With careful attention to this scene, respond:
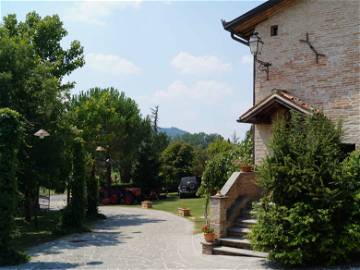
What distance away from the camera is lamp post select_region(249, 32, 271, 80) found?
1519 cm

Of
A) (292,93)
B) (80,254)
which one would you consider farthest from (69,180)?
(292,93)

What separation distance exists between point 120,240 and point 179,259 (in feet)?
16.5

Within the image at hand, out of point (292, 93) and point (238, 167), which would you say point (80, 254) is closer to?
point (238, 167)

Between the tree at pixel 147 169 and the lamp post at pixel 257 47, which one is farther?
the tree at pixel 147 169

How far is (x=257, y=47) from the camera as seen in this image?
15312 millimetres

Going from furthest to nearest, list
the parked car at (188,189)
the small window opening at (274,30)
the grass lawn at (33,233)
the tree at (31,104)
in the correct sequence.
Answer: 1. the parked car at (188,189)
2. the tree at (31,104)
3. the small window opening at (274,30)
4. the grass lawn at (33,233)

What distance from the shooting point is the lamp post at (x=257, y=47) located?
1519 centimetres

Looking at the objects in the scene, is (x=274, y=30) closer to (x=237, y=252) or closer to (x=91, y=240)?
(x=237, y=252)

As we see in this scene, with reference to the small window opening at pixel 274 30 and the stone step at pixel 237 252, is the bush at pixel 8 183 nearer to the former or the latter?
the stone step at pixel 237 252

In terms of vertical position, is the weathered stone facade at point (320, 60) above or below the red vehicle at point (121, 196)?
above

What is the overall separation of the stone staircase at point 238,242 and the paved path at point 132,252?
0.98 ft

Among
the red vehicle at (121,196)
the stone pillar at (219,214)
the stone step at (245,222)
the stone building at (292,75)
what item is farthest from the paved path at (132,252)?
the red vehicle at (121,196)

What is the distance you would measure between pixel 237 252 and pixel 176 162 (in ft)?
112

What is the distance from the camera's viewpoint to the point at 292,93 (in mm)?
14875
